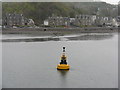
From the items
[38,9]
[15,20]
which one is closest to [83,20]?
[38,9]

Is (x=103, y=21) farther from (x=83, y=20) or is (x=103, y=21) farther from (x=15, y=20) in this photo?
(x=15, y=20)

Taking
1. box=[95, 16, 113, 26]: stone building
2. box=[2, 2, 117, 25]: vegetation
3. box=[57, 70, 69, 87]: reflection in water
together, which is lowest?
box=[57, 70, 69, 87]: reflection in water

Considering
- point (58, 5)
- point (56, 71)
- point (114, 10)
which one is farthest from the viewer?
point (114, 10)

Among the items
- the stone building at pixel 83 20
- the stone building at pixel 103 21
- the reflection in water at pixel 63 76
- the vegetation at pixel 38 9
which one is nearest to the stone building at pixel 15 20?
the vegetation at pixel 38 9

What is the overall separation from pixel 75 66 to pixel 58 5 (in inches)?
2646

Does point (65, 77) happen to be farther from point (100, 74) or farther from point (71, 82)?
point (100, 74)

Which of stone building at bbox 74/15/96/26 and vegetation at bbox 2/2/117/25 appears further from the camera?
stone building at bbox 74/15/96/26

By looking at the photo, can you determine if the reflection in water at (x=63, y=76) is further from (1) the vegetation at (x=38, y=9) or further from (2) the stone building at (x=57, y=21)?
(1) the vegetation at (x=38, y=9)

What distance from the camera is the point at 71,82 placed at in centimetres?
1458

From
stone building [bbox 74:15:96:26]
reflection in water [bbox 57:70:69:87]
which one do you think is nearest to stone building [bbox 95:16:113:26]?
stone building [bbox 74:15:96:26]

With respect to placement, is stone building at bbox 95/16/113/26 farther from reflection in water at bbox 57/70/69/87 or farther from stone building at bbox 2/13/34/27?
reflection in water at bbox 57/70/69/87

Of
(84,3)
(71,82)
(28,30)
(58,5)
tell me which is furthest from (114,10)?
(71,82)

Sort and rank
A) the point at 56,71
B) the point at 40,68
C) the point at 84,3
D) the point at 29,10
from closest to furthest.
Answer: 1. the point at 56,71
2. the point at 40,68
3. the point at 29,10
4. the point at 84,3

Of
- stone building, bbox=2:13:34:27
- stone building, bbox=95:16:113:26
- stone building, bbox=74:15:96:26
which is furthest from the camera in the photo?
stone building, bbox=95:16:113:26
